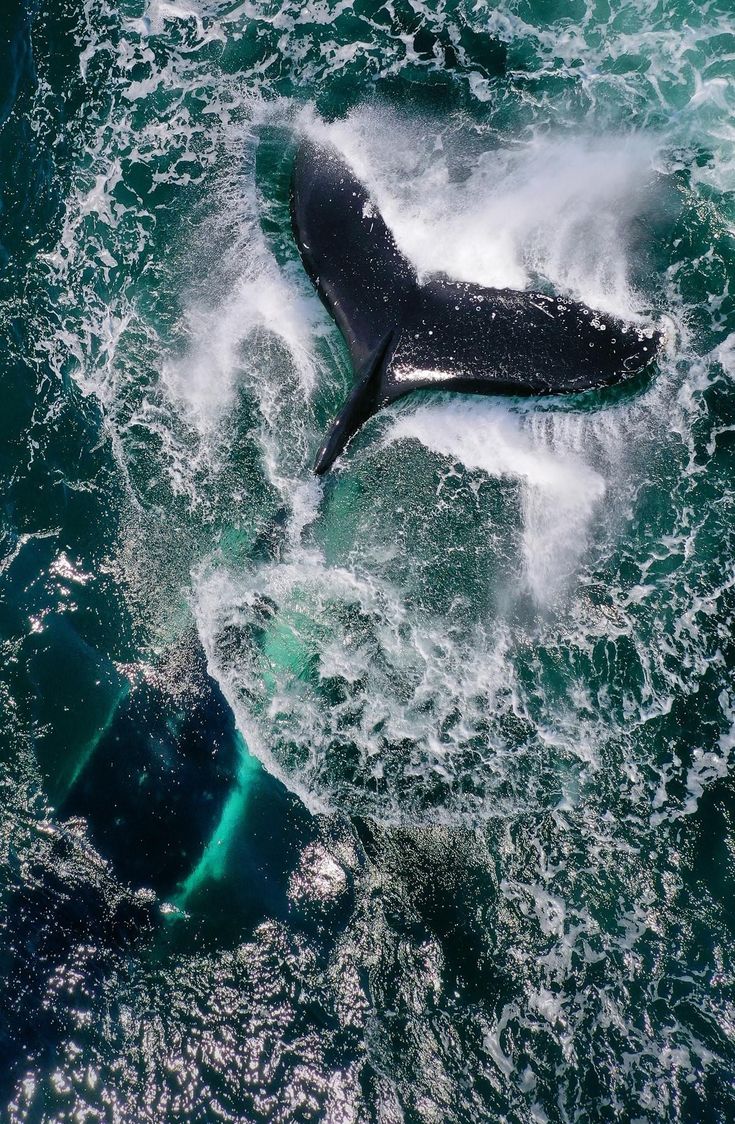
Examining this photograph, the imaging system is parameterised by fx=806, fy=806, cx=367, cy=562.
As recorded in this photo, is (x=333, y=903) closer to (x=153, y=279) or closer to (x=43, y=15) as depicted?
(x=153, y=279)

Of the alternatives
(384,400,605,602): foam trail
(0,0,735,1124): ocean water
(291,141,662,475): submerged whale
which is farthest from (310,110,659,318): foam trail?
(384,400,605,602): foam trail

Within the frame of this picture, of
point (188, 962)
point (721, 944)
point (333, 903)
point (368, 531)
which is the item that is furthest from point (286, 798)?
point (721, 944)

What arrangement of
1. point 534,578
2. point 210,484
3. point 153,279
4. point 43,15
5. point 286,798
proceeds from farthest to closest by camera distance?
point 43,15, point 153,279, point 210,484, point 534,578, point 286,798

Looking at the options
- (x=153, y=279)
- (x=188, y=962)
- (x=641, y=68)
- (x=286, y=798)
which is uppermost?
(x=641, y=68)

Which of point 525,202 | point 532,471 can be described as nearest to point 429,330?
point 532,471

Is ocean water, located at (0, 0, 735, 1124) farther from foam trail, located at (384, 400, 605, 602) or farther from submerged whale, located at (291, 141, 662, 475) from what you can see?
submerged whale, located at (291, 141, 662, 475)

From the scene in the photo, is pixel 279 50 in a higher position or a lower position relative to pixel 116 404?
higher

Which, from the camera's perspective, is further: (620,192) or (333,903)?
(620,192)
